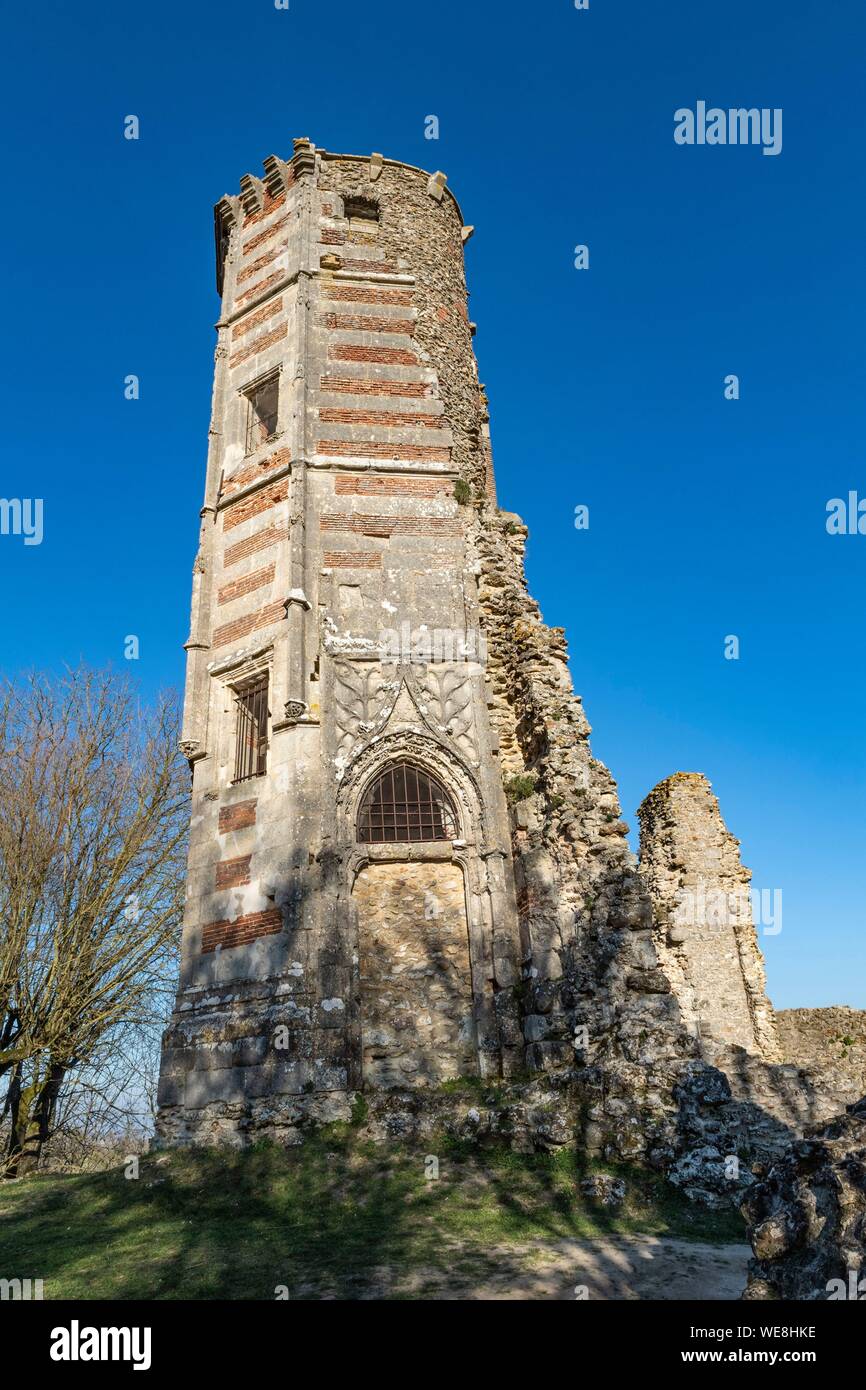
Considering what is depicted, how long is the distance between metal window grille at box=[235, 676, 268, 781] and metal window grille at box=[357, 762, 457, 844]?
1.81 meters

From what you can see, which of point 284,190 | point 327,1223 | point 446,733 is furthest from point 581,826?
point 284,190

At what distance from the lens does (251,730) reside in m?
13.6

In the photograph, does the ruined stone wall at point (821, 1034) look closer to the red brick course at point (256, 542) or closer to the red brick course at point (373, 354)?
the red brick course at point (256, 542)

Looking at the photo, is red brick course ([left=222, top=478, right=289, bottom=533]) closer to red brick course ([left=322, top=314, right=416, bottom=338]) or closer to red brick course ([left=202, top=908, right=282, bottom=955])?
red brick course ([left=322, top=314, right=416, bottom=338])

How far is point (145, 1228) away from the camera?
28.4 feet

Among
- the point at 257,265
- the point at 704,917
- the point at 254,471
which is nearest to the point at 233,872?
the point at 254,471

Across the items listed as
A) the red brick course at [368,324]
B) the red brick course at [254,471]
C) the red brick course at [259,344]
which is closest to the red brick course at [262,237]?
the red brick course at [259,344]

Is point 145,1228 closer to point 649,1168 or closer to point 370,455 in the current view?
point 649,1168

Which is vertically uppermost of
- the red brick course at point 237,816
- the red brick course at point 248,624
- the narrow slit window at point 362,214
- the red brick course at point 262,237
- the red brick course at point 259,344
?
the narrow slit window at point 362,214

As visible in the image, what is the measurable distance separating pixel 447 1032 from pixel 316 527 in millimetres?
7462

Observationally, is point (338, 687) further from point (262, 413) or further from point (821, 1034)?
point (821, 1034)

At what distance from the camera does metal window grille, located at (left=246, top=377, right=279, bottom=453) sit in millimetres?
15812

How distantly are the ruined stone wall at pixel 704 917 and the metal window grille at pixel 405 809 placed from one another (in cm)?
803

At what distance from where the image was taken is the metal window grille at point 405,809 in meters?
12.3
